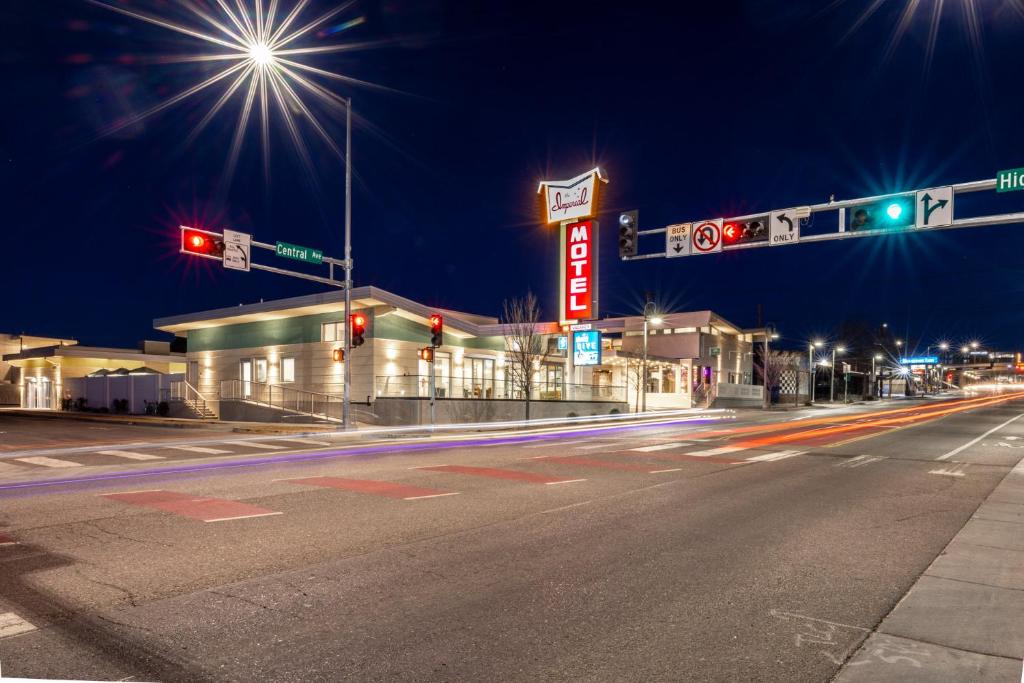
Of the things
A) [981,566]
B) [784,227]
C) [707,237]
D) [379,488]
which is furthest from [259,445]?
[981,566]

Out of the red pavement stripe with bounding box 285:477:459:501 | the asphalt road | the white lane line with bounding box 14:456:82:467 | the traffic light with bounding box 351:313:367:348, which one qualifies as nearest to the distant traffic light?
the traffic light with bounding box 351:313:367:348

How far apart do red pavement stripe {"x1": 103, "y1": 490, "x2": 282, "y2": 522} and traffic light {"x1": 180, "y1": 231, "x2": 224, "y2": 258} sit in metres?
10.1

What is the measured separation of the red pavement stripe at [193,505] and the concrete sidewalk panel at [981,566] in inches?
320

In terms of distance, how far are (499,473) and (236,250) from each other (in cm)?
1197

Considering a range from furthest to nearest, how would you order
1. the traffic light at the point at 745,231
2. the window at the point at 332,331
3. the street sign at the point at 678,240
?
1. the window at the point at 332,331
2. the street sign at the point at 678,240
3. the traffic light at the point at 745,231

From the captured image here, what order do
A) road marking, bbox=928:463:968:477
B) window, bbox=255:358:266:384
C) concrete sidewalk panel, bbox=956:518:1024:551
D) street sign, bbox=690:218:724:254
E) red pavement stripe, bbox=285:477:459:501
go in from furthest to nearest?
window, bbox=255:358:266:384, street sign, bbox=690:218:724:254, road marking, bbox=928:463:968:477, red pavement stripe, bbox=285:477:459:501, concrete sidewalk panel, bbox=956:518:1024:551

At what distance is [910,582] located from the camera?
236 inches

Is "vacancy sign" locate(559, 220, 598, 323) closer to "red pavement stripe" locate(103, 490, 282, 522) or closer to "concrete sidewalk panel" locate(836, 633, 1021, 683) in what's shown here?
"red pavement stripe" locate(103, 490, 282, 522)

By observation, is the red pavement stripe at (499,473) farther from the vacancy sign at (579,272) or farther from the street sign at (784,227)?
the vacancy sign at (579,272)

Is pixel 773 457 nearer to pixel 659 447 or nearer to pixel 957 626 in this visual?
pixel 659 447

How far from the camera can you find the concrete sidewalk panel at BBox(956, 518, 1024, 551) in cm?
745

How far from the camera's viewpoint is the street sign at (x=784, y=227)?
632 inches

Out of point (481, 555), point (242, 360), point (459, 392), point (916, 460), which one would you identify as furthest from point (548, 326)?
point (481, 555)

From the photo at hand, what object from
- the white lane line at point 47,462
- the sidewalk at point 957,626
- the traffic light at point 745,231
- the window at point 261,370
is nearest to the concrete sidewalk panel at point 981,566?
the sidewalk at point 957,626
